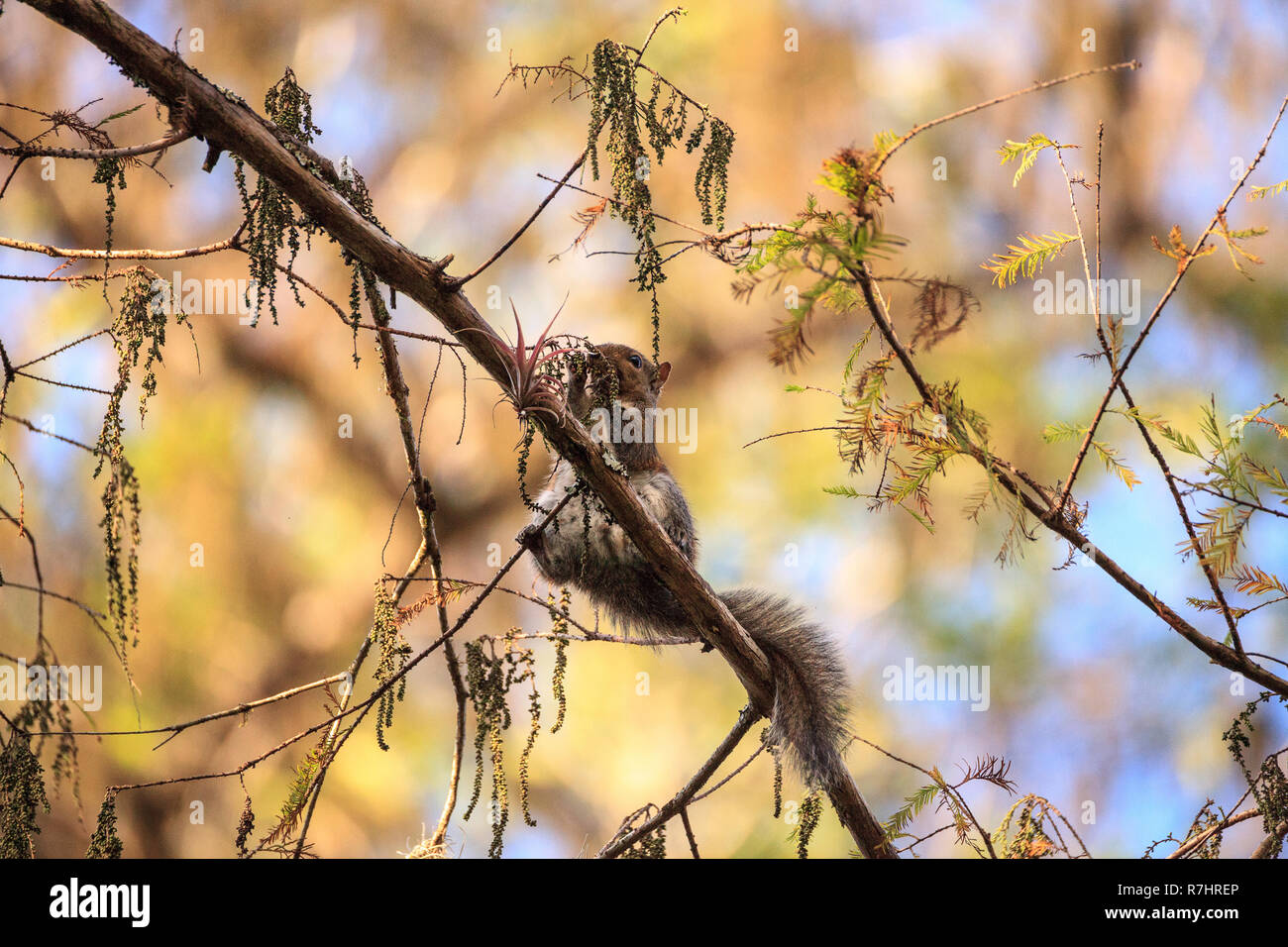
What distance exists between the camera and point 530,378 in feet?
5.85

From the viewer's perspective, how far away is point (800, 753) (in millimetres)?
2658

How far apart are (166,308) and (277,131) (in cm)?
34

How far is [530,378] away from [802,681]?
136cm

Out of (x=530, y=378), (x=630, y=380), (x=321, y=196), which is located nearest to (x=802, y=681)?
(x=630, y=380)

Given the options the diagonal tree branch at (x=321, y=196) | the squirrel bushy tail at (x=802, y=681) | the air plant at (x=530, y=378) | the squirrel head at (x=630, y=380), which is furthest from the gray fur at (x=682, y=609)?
the air plant at (x=530, y=378)

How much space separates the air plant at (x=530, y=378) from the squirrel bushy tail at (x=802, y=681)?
1.17 metres

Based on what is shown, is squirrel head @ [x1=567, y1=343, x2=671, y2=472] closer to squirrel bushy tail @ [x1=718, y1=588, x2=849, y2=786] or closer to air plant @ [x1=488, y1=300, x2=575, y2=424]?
squirrel bushy tail @ [x1=718, y1=588, x2=849, y2=786]

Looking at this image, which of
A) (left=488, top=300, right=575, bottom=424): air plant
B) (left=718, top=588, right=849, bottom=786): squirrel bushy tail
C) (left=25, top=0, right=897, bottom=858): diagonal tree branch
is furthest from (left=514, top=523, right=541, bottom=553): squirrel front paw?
(left=718, top=588, right=849, bottom=786): squirrel bushy tail

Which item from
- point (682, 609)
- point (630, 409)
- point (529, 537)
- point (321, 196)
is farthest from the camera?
point (630, 409)

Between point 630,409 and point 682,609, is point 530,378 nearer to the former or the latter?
point 682,609

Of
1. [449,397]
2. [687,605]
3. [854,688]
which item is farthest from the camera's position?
[449,397]

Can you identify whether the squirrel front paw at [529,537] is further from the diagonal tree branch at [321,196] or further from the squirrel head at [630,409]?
the squirrel head at [630,409]
